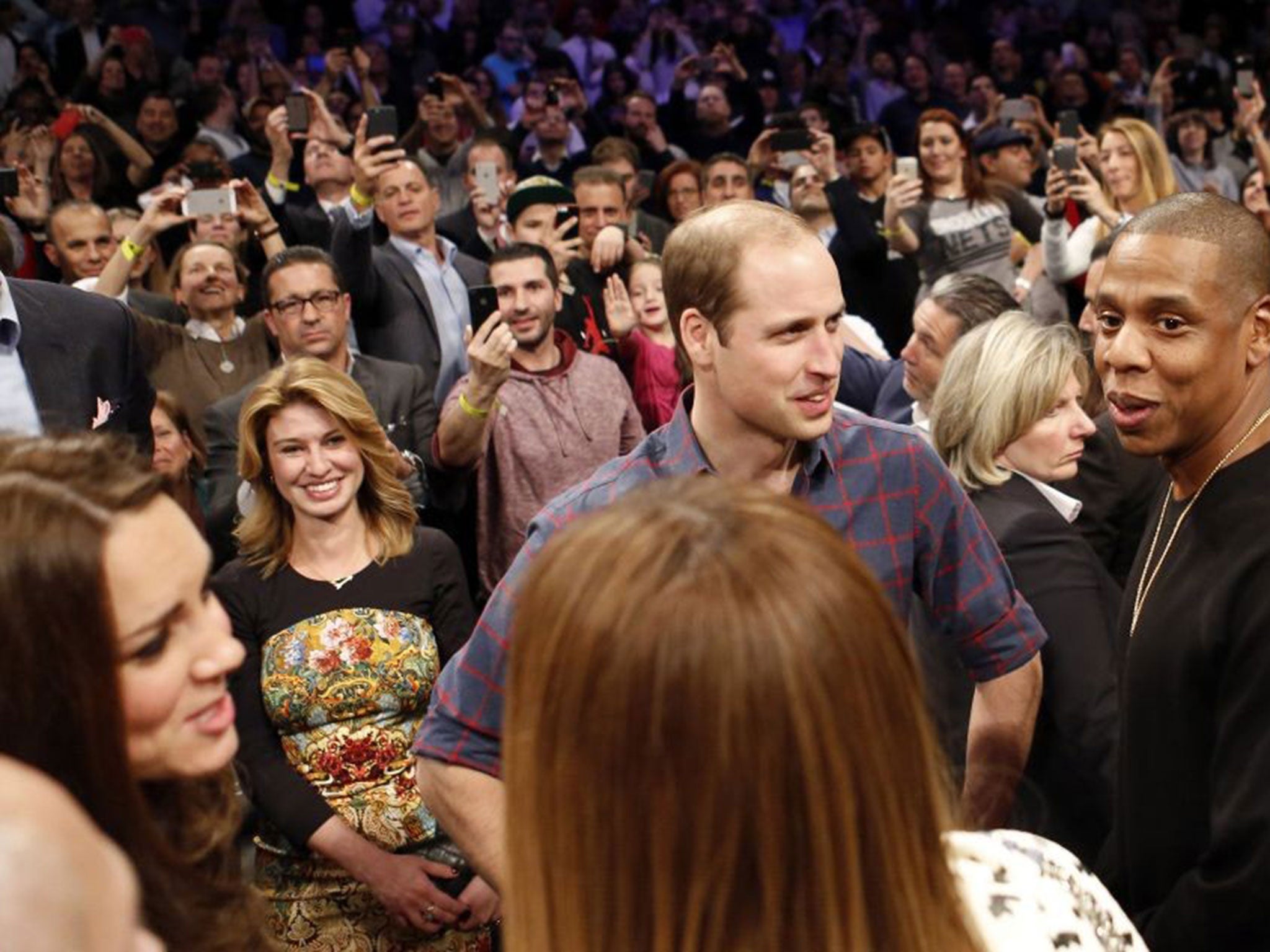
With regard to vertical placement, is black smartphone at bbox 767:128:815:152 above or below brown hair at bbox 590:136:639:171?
above

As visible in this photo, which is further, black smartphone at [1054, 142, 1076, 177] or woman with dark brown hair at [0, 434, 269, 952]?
black smartphone at [1054, 142, 1076, 177]

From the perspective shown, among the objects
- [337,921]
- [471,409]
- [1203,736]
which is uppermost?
[1203,736]

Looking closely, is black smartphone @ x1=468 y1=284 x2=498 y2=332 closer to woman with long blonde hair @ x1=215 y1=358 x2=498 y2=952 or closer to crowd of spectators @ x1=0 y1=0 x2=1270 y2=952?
crowd of spectators @ x1=0 y1=0 x2=1270 y2=952

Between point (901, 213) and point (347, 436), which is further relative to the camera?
point (901, 213)

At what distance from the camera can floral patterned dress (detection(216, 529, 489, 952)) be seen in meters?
2.76

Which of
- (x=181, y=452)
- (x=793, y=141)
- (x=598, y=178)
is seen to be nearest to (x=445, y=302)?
(x=598, y=178)

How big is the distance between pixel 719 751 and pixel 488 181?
534 centimetres

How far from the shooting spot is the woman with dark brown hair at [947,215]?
19.6 feet

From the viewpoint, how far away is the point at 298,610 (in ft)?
9.37

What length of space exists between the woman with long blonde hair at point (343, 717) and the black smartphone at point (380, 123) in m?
2.24

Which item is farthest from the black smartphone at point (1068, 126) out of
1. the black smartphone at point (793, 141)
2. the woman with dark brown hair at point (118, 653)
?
the woman with dark brown hair at point (118, 653)

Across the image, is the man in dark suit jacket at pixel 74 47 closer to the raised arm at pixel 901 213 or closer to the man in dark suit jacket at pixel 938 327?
the raised arm at pixel 901 213

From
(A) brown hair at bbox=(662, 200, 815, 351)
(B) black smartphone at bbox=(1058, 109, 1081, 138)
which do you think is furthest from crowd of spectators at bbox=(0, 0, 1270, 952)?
(B) black smartphone at bbox=(1058, 109, 1081, 138)

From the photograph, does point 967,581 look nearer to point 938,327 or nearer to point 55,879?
point 938,327
